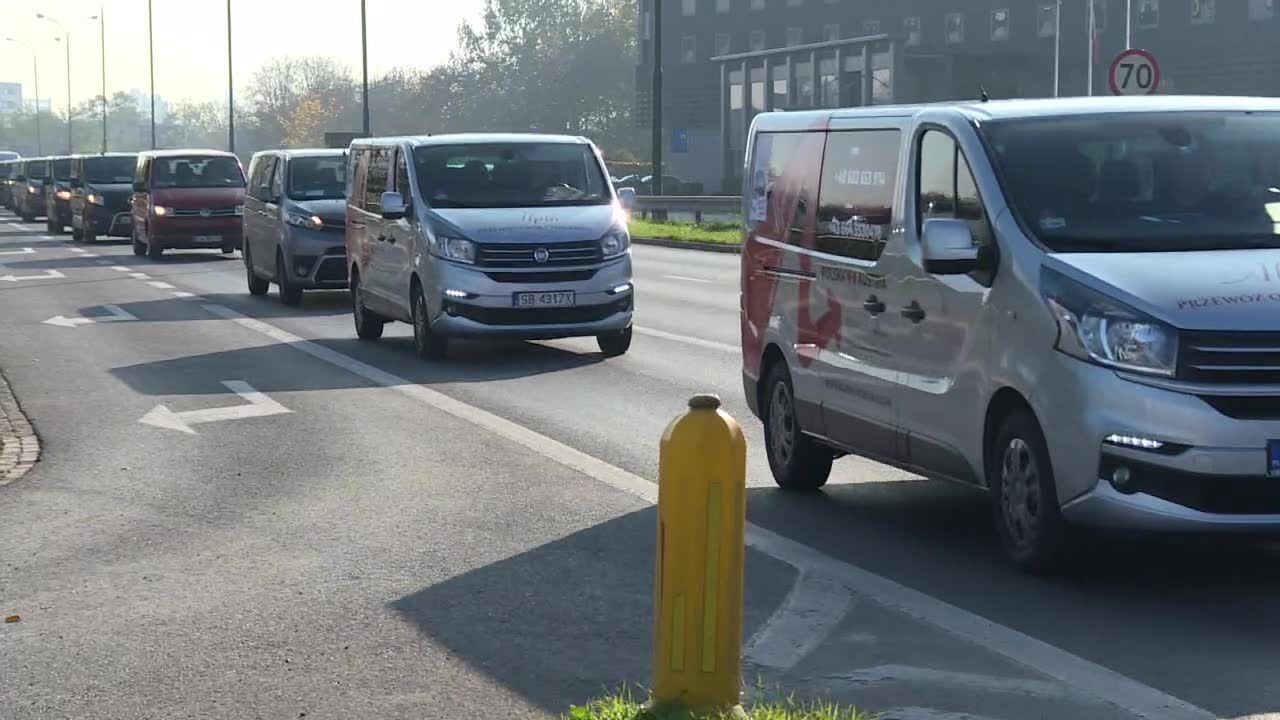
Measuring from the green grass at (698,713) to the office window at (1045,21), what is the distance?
275 feet

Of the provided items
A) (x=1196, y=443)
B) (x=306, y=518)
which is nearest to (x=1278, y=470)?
(x=1196, y=443)

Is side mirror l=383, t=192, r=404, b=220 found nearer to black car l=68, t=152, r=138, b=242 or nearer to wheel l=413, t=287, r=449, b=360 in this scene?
wheel l=413, t=287, r=449, b=360

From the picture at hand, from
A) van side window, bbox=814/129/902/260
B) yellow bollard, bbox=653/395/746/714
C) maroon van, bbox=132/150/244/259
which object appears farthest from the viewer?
maroon van, bbox=132/150/244/259

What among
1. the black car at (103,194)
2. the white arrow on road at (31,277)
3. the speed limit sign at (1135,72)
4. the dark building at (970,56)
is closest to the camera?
the speed limit sign at (1135,72)

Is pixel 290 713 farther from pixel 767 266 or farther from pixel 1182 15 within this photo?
pixel 1182 15

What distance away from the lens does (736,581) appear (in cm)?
541

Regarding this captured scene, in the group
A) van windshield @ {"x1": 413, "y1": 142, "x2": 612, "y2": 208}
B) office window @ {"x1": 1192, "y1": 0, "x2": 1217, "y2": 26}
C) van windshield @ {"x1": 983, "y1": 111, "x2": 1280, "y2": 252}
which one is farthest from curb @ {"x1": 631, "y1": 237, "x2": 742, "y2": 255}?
office window @ {"x1": 1192, "y1": 0, "x2": 1217, "y2": 26}

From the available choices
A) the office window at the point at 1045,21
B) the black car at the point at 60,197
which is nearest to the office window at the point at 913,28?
the office window at the point at 1045,21

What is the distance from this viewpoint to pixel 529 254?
684 inches

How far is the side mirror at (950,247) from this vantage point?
7992mm

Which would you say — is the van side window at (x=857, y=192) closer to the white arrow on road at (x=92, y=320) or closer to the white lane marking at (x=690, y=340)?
the white lane marking at (x=690, y=340)

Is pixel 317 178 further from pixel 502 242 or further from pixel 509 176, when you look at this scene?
pixel 502 242

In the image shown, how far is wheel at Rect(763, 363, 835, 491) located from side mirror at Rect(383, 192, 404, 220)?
26.6ft

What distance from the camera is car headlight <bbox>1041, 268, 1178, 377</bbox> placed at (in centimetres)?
714
